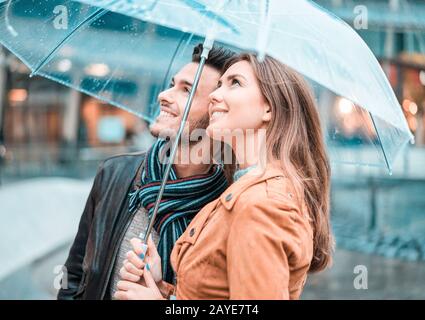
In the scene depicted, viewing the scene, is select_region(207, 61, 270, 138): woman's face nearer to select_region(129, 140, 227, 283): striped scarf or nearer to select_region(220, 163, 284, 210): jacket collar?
select_region(220, 163, 284, 210): jacket collar

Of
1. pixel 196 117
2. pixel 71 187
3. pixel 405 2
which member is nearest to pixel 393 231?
pixel 71 187

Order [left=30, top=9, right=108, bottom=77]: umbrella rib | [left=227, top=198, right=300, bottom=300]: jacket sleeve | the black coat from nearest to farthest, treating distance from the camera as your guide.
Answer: [left=227, top=198, right=300, bottom=300]: jacket sleeve, the black coat, [left=30, top=9, right=108, bottom=77]: umbrella rib

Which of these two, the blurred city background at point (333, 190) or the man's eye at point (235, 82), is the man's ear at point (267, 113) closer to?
the man's eye at point (235, 82)

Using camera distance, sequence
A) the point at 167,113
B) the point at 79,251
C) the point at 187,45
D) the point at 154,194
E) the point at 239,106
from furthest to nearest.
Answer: the point at 187,45, the point at 79,251, the point at 167,113, the point at 154,194, the point at 239,106

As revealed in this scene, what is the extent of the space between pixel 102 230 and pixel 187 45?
111 centimetres

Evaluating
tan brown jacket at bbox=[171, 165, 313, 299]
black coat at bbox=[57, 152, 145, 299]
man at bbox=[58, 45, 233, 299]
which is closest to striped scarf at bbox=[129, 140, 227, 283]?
man at bbox=[58, 45, 233, 299]

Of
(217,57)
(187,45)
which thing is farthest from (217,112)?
(187,45)

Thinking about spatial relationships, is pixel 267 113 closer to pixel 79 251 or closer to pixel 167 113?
pixel 167 113

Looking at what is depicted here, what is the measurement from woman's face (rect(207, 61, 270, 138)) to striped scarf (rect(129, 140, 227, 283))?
0.43 metres

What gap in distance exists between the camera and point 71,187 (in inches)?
538

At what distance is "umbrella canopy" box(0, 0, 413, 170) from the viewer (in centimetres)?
223

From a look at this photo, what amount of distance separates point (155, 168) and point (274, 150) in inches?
25.7

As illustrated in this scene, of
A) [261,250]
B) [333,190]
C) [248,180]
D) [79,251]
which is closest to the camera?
[261,250]

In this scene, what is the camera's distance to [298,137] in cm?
231
